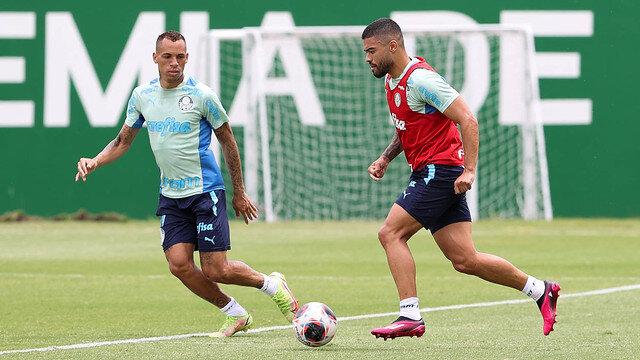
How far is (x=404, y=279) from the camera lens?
962 cm

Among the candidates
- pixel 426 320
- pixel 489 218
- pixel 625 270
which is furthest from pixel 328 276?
pixel 489 218

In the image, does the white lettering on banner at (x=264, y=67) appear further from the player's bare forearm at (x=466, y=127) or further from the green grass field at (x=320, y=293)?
the player's bare forearm at (x=466, y=127)

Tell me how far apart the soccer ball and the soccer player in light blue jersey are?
3.04 ft

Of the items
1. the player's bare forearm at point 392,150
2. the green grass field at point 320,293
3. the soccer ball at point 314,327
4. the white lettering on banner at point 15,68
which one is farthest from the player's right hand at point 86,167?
the white lettering on banner at point 15,68

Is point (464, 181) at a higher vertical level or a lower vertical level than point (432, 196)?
higher

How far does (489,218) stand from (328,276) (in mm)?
9848

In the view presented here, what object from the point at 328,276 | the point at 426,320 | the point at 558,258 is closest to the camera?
the point at 426,320

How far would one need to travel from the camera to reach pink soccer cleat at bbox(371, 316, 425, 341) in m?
9.30

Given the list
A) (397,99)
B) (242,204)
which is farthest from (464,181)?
(242,204)

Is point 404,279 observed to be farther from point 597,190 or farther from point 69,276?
point 597,190

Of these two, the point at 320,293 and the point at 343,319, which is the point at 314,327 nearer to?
the point at 343,319

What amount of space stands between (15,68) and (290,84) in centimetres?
489

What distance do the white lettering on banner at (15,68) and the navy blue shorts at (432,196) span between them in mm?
16845

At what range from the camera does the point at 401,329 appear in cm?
939
